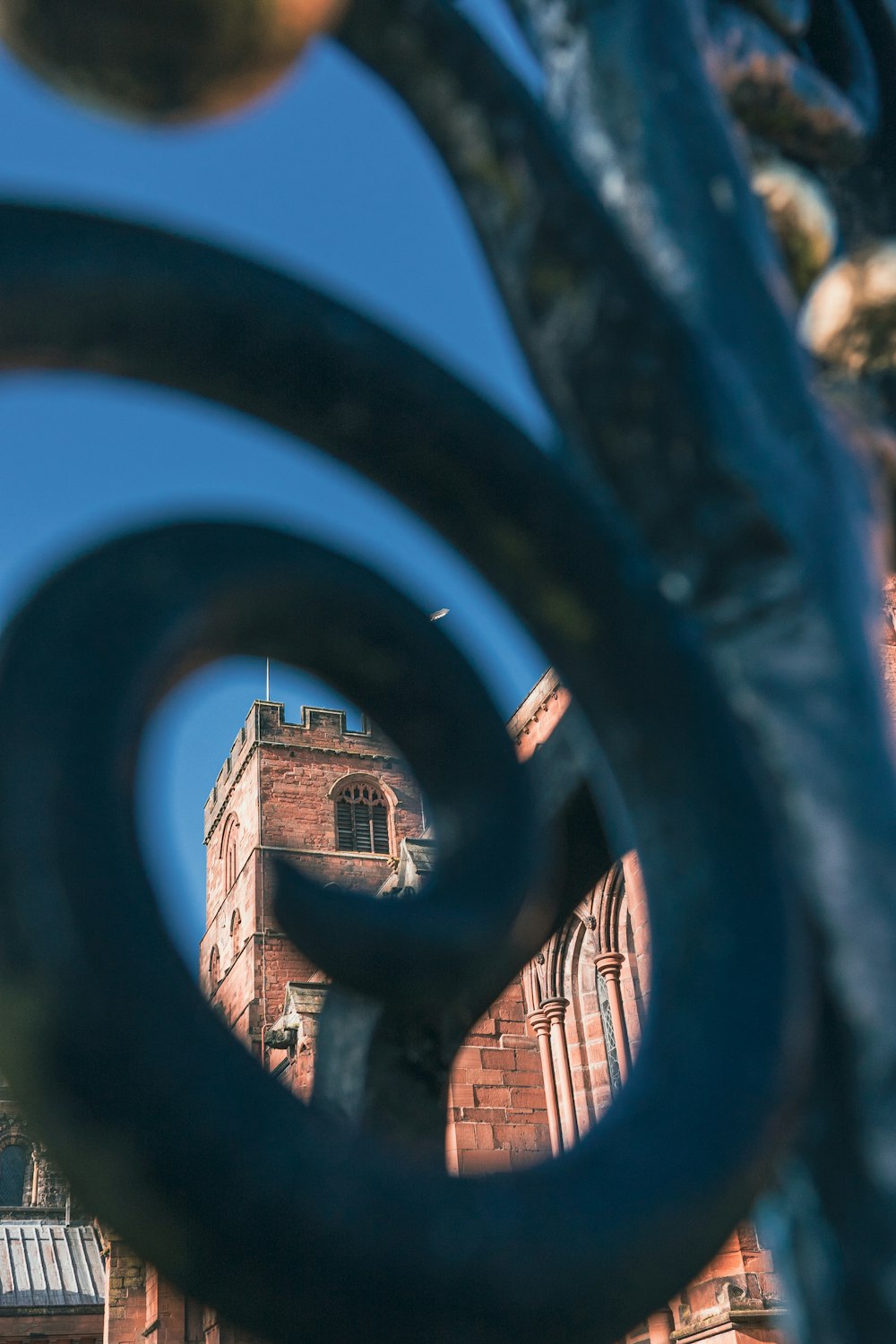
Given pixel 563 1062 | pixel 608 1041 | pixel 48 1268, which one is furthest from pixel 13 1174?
pixel 608 1041

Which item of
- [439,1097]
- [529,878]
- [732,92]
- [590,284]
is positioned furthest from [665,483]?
[732,92]

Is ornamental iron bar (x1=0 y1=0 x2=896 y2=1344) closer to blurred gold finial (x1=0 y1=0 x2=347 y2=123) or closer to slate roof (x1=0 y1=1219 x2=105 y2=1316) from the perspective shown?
blurred gold finial (x1=0 y1=0 x2=347 y2=123)

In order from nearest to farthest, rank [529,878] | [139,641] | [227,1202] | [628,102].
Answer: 1. [227,1202]
2. [139,641]
3. [529,878]
4. [628,102]

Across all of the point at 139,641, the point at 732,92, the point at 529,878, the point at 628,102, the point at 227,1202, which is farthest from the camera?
the point at 732,92

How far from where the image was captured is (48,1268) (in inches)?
1079

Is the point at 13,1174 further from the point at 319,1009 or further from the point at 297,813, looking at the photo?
the point at 319,1009

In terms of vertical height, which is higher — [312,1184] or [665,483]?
[665,483]

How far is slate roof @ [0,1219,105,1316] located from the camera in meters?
26.4

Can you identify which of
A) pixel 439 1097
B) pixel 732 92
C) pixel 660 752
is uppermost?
pixel 732 92

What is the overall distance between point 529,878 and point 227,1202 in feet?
0.80

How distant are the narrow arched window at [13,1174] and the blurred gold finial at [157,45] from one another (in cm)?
3749

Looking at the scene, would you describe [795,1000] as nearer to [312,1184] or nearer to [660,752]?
[660,752]

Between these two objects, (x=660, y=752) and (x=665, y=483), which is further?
(x=665, y=483)

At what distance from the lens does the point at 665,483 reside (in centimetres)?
69
